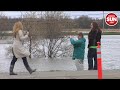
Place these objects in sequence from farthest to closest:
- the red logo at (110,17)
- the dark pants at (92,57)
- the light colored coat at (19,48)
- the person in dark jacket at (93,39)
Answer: the red logo at (110,17), the dark pants at (92,57), the person in dark jacket at (93,39), the light colored coat at (19,48)

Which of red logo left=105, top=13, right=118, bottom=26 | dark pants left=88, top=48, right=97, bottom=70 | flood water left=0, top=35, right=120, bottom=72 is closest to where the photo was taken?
dark pants left=88, top=48, right=97, bottom=70

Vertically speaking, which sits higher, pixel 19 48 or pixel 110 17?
pixel 110 17

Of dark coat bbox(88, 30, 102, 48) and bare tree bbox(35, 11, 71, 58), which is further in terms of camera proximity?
bare tree bbox(35, 11, 71, 58)

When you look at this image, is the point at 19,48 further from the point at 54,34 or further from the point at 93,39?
the point at 54,34

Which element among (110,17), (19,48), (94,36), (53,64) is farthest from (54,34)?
(19,48)

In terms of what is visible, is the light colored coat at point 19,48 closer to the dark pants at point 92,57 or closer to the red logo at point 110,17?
the dark pants at point 92,57

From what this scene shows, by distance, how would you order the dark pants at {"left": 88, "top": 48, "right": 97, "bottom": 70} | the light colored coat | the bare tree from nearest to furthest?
the light colored coat < the dark pants at {"left": 88, "top": 48, "right": 97, "bottom": 70} < the bare tree

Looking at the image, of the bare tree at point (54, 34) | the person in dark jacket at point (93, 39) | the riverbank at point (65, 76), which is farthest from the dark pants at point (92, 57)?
the bare tree at point (54, 34)

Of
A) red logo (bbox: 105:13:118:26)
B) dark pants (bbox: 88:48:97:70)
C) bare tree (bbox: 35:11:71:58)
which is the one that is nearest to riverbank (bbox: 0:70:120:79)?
dark pants (bbox: 88:48:97:70)

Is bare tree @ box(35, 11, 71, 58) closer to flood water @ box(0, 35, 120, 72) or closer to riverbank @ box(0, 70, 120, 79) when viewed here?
flood water @ box(0, 35, 120, 72)

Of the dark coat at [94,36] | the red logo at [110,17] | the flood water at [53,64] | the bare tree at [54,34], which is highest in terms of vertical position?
the red logo at [110,17]

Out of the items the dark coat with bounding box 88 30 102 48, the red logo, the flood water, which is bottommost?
the flood water
